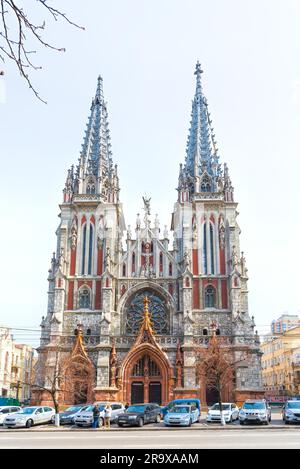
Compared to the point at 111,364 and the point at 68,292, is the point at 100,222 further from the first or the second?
the point at 111,364

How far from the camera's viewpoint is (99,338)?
4691cm

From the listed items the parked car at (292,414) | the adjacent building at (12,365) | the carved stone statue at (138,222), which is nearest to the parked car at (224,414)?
the parked car at (292,414)

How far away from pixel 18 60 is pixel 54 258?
156 feet

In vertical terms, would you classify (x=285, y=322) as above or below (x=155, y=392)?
above

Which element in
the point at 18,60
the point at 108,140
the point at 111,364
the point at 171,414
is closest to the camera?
the point at 18,60

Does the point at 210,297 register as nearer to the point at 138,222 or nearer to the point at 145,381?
the point at 145,381

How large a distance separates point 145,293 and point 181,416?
2397 centimetres

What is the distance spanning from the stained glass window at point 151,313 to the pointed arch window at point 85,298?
4.40m

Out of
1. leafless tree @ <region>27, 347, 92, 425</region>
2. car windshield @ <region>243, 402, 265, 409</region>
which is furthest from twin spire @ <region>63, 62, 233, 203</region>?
car windshield @ <region>243, 402, 265, 409</region>

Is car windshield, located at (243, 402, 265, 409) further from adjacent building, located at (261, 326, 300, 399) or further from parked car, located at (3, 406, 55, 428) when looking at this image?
adjacent building, located at (261, 326, 300, 399)

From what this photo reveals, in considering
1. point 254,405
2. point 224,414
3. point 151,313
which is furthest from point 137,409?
point 151,313

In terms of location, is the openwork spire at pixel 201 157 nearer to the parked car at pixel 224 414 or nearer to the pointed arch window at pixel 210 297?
the pointed arch window at pixel 210 297

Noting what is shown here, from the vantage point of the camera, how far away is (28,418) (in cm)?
2916

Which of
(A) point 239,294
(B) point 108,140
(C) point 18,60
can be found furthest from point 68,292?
(C) point 18,60
